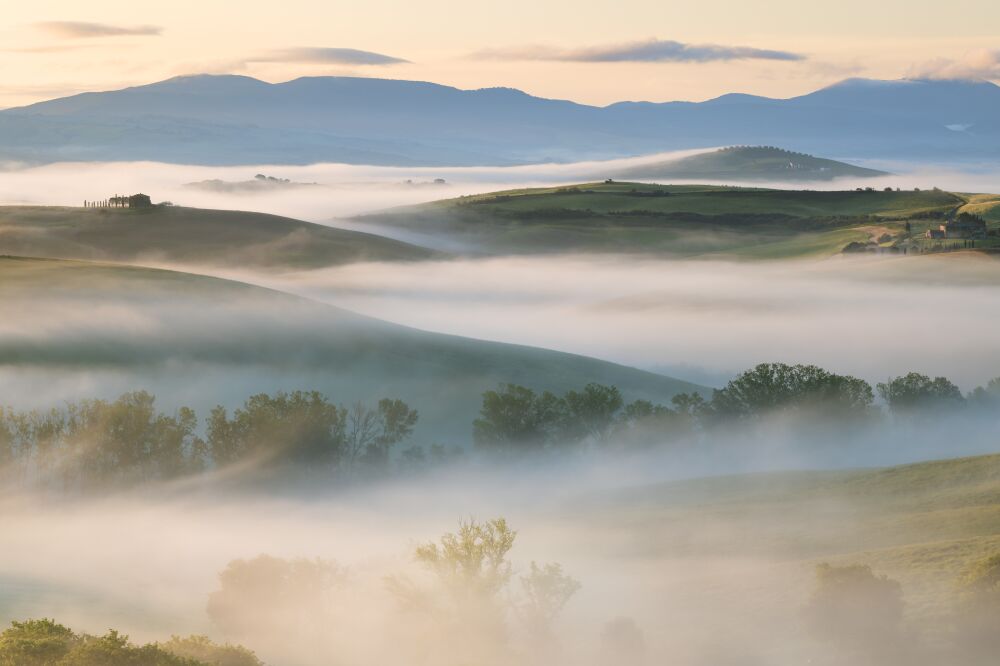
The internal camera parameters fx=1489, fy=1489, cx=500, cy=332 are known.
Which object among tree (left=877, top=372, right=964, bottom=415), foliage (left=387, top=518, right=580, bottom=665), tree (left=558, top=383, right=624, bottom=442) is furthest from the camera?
tree (left=877, top=372, right=964, bottom=415)

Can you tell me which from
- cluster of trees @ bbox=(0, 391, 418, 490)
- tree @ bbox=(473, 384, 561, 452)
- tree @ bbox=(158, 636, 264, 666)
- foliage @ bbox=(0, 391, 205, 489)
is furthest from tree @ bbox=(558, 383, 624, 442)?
tree @ bbox=(158, 636, 264, 666)

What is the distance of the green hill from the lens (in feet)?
464

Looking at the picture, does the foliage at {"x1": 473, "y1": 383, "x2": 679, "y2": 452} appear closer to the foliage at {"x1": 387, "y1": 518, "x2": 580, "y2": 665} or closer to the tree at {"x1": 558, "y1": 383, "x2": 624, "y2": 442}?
the tree at {"x1": 558, "y1": 383, "x2": 624, "y2": 442}

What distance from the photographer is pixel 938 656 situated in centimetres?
5619

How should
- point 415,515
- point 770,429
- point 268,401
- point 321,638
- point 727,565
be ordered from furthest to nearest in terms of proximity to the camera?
point 770,429 → point 268,401 → point 415,515 → point 727,565 → point 321,638

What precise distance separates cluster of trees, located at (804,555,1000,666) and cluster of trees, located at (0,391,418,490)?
67.8 metres

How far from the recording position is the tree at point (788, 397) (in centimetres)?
14238

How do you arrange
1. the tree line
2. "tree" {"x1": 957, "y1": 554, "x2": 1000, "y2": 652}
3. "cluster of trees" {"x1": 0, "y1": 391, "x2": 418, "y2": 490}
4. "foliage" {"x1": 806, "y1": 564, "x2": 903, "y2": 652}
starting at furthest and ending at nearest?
1. the tree line
2. "cluster of trees" {"x1": 0, "y1": 391, "x2": 418, "y2": 490}
3. "foliage" {"x1": 806, "y1": 564, "x2": 903, "y2": 652}
4. "tree" {"x1": 957, "y1": 554, "x2": 1000, "y2": 652}

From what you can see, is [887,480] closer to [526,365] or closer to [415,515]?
[415,515]

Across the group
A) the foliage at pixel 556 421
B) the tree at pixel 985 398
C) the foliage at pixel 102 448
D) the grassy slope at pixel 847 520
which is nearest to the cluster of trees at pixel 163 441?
the foliage at pixel 102 448

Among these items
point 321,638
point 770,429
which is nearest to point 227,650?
point 321,638

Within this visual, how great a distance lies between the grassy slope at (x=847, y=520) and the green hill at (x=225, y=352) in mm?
46217

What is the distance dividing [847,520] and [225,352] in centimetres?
8398

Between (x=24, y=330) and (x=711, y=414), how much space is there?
68.1 meters
